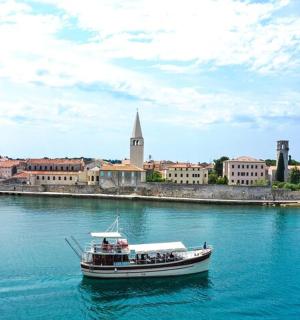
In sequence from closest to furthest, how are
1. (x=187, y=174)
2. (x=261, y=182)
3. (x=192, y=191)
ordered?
(x=192, y=191) < (x=261, y=182) < (x=187, y=174)

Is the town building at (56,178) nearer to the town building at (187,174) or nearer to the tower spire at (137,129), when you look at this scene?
the tower spire at (137,129)

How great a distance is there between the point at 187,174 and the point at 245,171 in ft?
33.5

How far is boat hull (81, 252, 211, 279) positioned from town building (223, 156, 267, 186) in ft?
196

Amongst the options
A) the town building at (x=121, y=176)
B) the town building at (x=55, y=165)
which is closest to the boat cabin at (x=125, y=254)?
the town building at (x=121, y=176)

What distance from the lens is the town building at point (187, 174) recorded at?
87188 millimetres

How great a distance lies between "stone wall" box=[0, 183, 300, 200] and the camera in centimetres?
7431

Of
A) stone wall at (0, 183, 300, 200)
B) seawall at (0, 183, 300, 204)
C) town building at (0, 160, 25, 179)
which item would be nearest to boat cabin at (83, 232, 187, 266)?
seawall at (0, 183, 300, 204)

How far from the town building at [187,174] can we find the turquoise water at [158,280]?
37.5m

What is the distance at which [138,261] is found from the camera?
27.7 meters

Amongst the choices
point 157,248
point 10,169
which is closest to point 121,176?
point 10,169

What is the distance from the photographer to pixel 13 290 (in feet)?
78.8

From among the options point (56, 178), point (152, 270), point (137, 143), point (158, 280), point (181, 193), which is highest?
point (137, 143)

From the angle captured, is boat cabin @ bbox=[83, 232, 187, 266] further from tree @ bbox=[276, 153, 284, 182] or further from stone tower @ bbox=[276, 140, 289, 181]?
stone tower @ bbox=[276, 140, 289, 181]

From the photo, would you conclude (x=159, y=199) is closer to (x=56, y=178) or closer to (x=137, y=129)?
(x=137, y=129)
